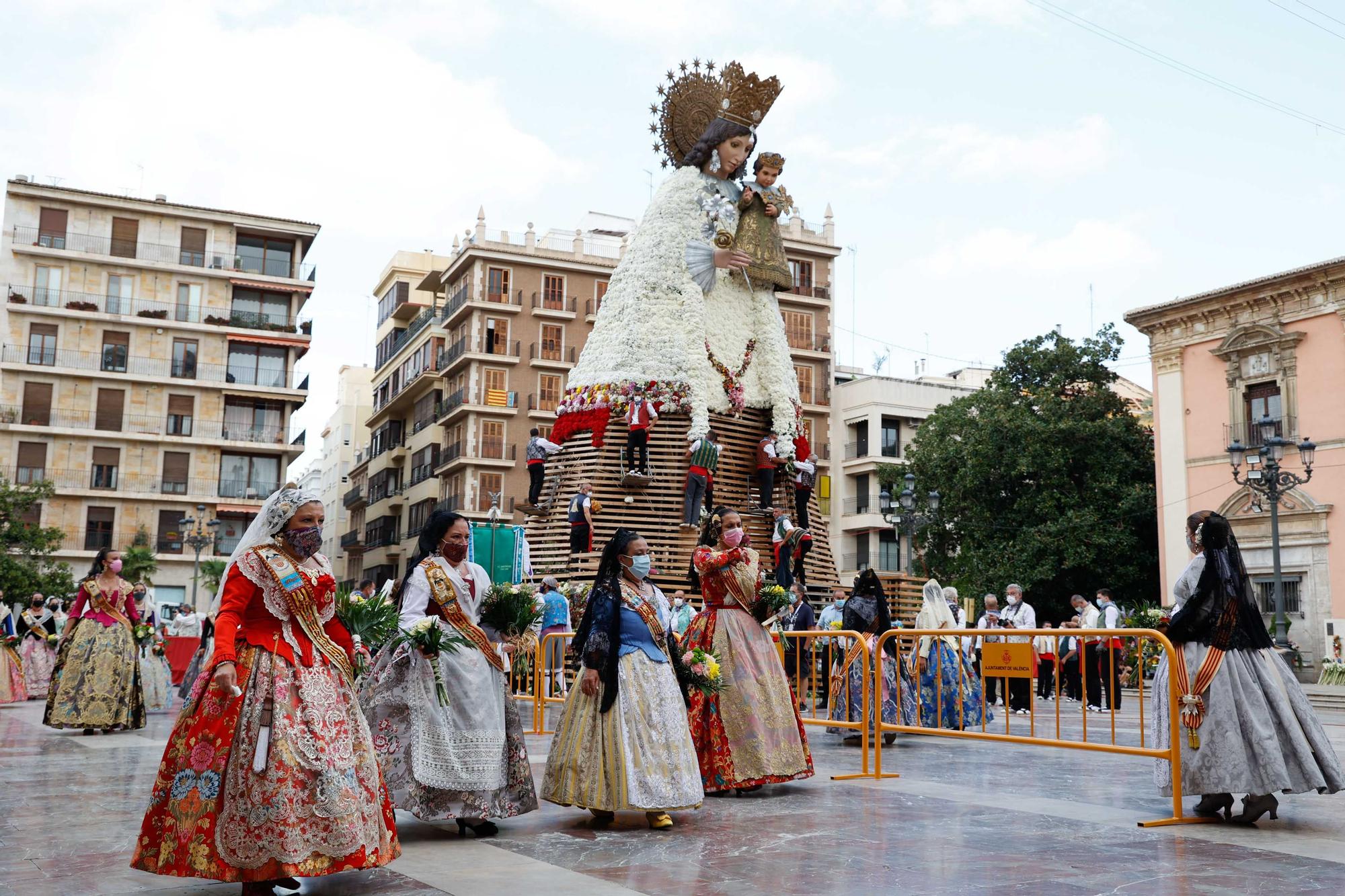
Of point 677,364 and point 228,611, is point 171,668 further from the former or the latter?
point 228,611

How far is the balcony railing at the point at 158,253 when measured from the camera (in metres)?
51.8

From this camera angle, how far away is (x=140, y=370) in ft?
171

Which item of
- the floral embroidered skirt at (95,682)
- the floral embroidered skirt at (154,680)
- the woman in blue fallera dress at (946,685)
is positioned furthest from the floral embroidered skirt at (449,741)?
the floral embroidered skirt at (154,680)

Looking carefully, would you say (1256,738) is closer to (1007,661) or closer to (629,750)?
(1007,661)

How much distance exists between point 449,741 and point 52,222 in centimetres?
5187

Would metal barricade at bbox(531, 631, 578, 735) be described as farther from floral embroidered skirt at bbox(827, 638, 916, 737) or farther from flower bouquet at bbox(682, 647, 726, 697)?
flower bouquet at bbox(682, 647, 726, 697)

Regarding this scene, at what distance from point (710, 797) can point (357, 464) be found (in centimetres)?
6201

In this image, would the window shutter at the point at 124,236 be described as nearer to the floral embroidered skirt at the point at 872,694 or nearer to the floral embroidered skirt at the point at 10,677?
the floral embroidered skirt at the point at 10,677

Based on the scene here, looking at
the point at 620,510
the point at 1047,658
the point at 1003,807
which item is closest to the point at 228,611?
the point at 1003,807

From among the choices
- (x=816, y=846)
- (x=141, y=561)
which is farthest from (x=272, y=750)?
(x=141, y=561)

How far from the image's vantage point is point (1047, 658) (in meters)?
20.8

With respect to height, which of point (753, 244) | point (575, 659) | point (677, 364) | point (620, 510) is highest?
point (753, 244)

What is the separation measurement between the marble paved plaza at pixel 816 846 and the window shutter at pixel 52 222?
47.2 meters

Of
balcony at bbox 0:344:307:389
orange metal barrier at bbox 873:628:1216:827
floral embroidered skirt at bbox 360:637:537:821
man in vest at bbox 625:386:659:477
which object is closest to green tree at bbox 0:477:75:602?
balcony at bbox 0:344:307:389
